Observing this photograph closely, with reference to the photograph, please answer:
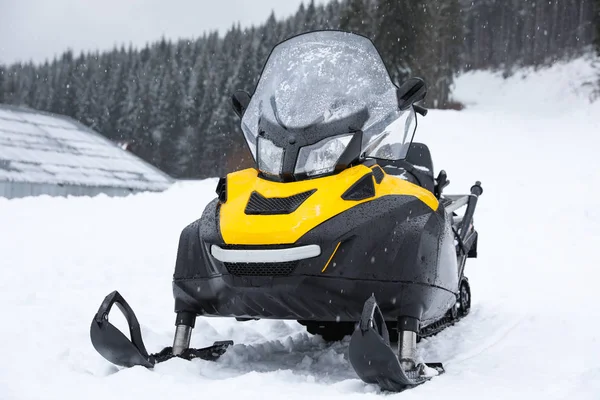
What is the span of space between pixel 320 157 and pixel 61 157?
23.2 meters

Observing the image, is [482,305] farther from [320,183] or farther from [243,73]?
[243,73]

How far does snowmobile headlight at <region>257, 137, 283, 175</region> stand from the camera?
3586mm

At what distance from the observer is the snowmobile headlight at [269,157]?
3586mm

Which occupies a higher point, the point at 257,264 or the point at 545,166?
the point at 257,264

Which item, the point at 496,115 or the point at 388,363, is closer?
the point at 388,363

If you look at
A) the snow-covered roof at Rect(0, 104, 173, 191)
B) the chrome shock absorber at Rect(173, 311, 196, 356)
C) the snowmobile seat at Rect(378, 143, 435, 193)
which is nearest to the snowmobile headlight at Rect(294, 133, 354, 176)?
the snowmobile seat at Rect(378, 143, 435, 193)

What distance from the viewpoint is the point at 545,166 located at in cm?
1711

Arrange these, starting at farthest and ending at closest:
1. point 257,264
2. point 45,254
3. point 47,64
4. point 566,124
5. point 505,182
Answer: point 47,64, point 566,124, point 505,182, point 45,254, point 257,264

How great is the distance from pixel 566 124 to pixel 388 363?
82.6 feet

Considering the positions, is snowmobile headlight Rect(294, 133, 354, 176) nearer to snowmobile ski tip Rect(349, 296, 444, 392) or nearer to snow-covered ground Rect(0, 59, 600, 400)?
snowmobile ski tip Rect(349, 296, 444, 392)

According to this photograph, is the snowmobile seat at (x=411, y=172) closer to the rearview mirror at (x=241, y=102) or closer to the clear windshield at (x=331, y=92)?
the clear windshield at (x=331, y=92)

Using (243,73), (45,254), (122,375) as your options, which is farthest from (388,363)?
(243,73)

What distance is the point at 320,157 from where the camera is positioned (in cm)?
352

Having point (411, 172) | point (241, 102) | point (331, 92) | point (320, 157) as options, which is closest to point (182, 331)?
point (320, 157)
